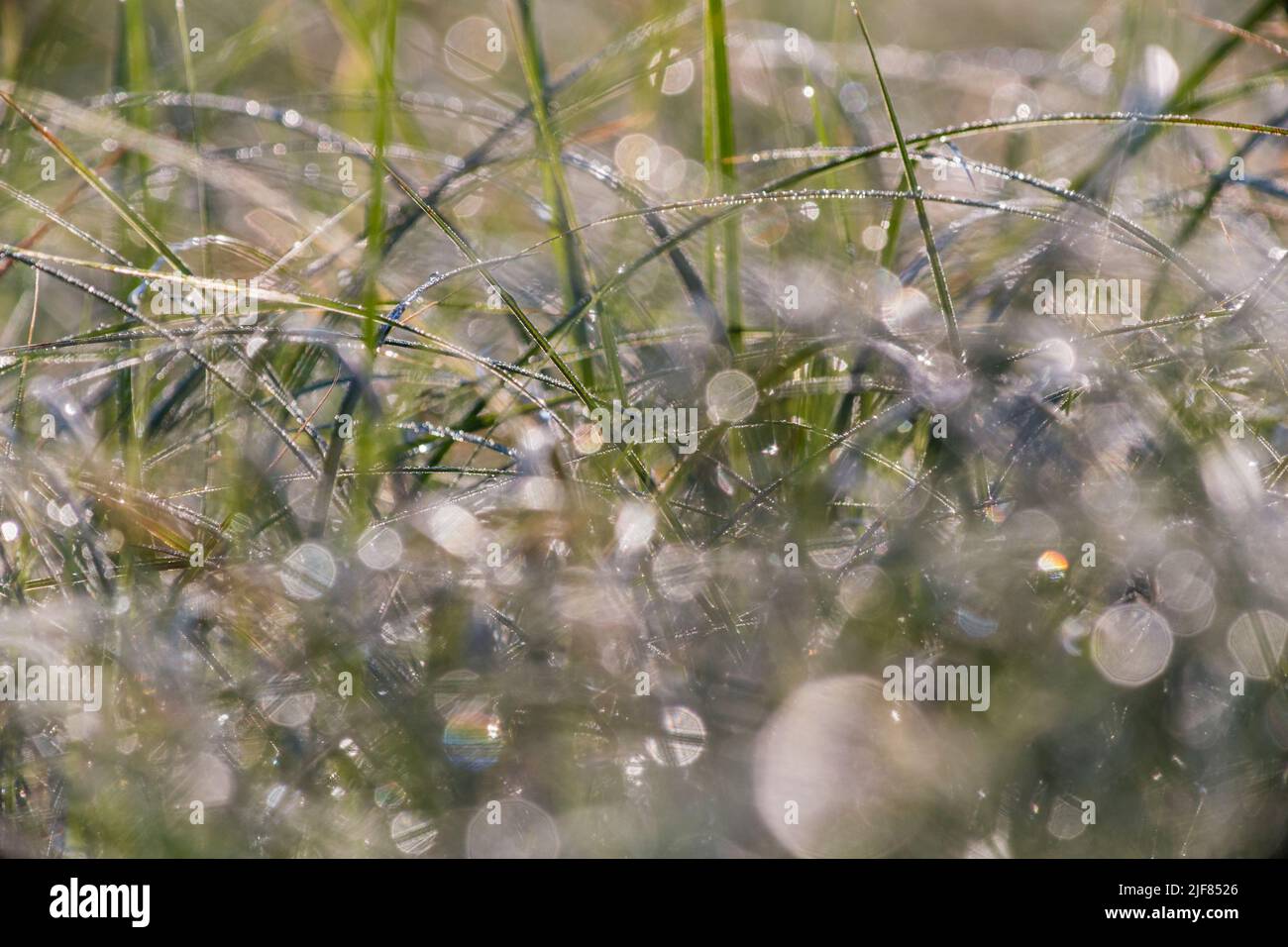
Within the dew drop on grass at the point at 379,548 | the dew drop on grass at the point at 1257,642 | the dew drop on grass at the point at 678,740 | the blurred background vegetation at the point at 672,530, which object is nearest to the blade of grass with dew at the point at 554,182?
the blurred background vegetation at the point at 672,530

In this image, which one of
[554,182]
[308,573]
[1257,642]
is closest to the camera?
[1257,642]

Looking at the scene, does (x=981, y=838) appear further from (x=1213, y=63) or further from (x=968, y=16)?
(x=968, y=16)

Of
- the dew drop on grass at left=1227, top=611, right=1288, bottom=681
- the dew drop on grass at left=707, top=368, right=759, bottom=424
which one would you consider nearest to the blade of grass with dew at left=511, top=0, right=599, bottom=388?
the dew drop on grass at left=707, top=368, right=759, bottom=424

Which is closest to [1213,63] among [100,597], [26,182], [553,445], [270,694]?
[553,445]

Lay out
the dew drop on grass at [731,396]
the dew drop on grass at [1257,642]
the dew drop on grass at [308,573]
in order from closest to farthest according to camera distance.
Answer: the dew drop on grass at [1257,642]
the dew drop on grass at [308,573]
the dew drop on grass at [731,396]

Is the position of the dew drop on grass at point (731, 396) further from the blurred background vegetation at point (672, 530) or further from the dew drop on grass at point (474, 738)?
the dew drop on grass at point (474, 738)

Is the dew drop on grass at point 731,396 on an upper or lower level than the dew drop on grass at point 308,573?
upper

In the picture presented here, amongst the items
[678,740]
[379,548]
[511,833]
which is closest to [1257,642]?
[678,740]

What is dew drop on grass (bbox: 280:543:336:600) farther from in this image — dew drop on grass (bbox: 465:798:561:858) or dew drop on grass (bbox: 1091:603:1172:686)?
dew drop on grass (bbox: 1091:603:1172:686)

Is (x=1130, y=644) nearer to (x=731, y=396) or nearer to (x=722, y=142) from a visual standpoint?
(x=731, y=396)

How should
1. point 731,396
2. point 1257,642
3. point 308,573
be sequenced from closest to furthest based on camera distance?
point 1257,642 < point 308,573 < point 731,396
